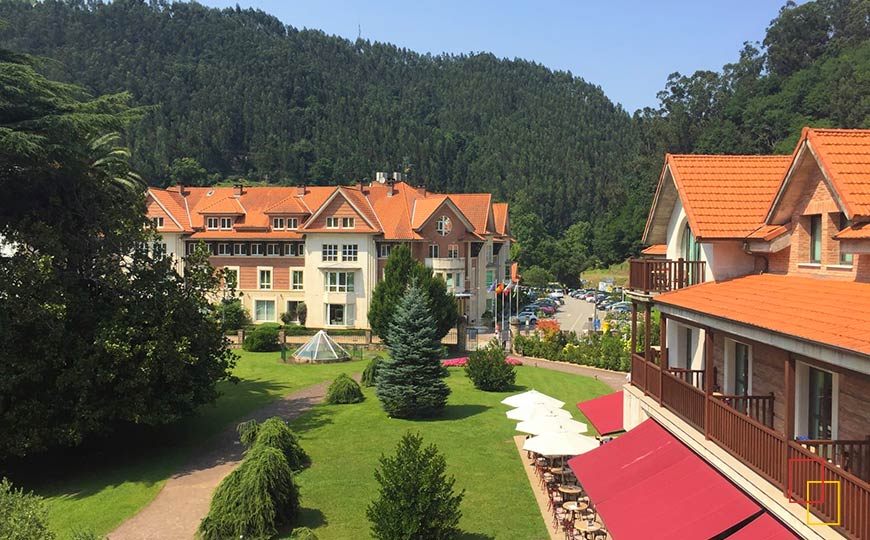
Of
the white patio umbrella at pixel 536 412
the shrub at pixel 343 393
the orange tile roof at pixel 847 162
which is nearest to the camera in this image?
the orange tile roof at pixel 847 162

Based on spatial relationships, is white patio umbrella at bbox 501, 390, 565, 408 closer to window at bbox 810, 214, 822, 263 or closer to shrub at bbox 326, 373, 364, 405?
shrub at bbox 326, 373, 364, 405

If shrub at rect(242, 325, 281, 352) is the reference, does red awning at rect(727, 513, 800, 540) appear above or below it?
above

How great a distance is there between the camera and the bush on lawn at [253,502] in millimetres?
16766

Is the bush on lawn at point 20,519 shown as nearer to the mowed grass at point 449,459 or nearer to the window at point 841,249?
the mowed grass at point 449,459

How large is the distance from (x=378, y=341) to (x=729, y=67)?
393ft

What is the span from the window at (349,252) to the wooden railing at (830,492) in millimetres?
47643

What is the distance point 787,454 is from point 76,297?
2234cm

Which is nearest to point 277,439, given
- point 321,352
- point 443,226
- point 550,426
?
point 550,426

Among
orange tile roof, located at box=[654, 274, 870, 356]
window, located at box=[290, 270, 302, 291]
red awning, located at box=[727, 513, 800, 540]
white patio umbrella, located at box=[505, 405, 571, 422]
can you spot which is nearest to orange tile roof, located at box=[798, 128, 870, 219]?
orange tile roof, located at box=[654, 274, 870, 356]

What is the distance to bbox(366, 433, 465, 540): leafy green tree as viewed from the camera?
14.8m

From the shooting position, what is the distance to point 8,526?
10938mm

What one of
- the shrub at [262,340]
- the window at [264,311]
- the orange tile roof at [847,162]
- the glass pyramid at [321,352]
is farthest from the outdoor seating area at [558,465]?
the window at [264,311]

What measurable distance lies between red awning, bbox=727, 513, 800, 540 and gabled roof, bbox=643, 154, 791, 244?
7.63 metres

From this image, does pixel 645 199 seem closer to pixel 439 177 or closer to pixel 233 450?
pixel 439 177
